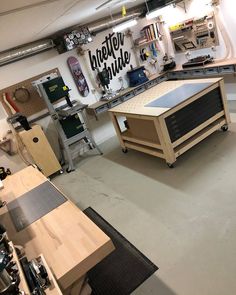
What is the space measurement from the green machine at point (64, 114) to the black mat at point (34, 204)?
2.19 metres

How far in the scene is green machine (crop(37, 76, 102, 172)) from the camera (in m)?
4.17

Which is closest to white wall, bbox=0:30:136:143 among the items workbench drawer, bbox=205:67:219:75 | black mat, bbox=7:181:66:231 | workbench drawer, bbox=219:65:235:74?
workbench drawer, bbox=205:67:219:75

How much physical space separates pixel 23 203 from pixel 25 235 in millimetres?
473

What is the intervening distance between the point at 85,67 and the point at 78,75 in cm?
25

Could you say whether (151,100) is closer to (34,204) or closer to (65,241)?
(34,204)

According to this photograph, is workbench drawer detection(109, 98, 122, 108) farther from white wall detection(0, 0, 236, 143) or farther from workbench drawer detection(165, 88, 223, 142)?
workbench drawer detection(165, 88, 223, 142)

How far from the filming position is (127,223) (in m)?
2.75

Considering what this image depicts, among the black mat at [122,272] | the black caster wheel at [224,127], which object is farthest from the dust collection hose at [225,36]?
the black mat at [122,272]

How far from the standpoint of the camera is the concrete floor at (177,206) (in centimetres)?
198

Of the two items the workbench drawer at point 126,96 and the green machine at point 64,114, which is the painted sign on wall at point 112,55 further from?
the green machine at point 64,114

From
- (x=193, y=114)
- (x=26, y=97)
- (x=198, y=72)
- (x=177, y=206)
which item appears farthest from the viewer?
(x=198, y=72)


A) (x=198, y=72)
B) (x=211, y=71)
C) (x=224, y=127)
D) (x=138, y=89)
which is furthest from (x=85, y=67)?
(x=224, y=127)

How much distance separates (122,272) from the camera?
2.20 metres

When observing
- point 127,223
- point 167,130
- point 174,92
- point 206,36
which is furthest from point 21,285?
point 206,36
